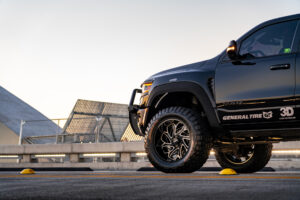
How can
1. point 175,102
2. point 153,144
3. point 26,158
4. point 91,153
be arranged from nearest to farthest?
point 153,144 < point 175,102 < point 91,153 < point 26,158

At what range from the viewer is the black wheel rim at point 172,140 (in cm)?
545

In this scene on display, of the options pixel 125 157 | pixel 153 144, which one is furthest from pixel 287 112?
pixel 125 157

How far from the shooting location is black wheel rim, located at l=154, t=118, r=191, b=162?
5453mm

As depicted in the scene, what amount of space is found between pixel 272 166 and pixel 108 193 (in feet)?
26.1

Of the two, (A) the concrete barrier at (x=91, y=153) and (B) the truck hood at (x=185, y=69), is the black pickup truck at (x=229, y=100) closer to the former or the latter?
(B) the truck hood at (x=185, y=69)

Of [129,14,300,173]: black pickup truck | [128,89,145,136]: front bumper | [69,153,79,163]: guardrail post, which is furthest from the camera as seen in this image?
[69,153,79,163]: guardrail post

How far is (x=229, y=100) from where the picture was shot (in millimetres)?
5188

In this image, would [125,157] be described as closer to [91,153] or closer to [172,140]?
[91,153]

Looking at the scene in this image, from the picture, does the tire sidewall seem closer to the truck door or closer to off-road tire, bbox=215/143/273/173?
the truck door

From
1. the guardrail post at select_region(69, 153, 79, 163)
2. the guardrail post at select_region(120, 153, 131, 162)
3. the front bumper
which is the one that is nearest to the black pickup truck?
the front bumper

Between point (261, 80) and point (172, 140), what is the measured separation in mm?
1470

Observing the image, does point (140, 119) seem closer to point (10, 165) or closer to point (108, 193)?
point (108, 193)

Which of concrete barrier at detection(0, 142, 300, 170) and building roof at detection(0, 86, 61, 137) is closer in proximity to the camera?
concrete barrier at detection(0, 142, 300, 170)

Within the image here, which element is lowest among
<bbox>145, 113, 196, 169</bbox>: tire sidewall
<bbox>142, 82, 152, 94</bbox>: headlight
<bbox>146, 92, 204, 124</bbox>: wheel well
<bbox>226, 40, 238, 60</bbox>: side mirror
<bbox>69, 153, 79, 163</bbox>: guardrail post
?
<bbox>69, 153, 79, 163</bbox>: guardrail post
